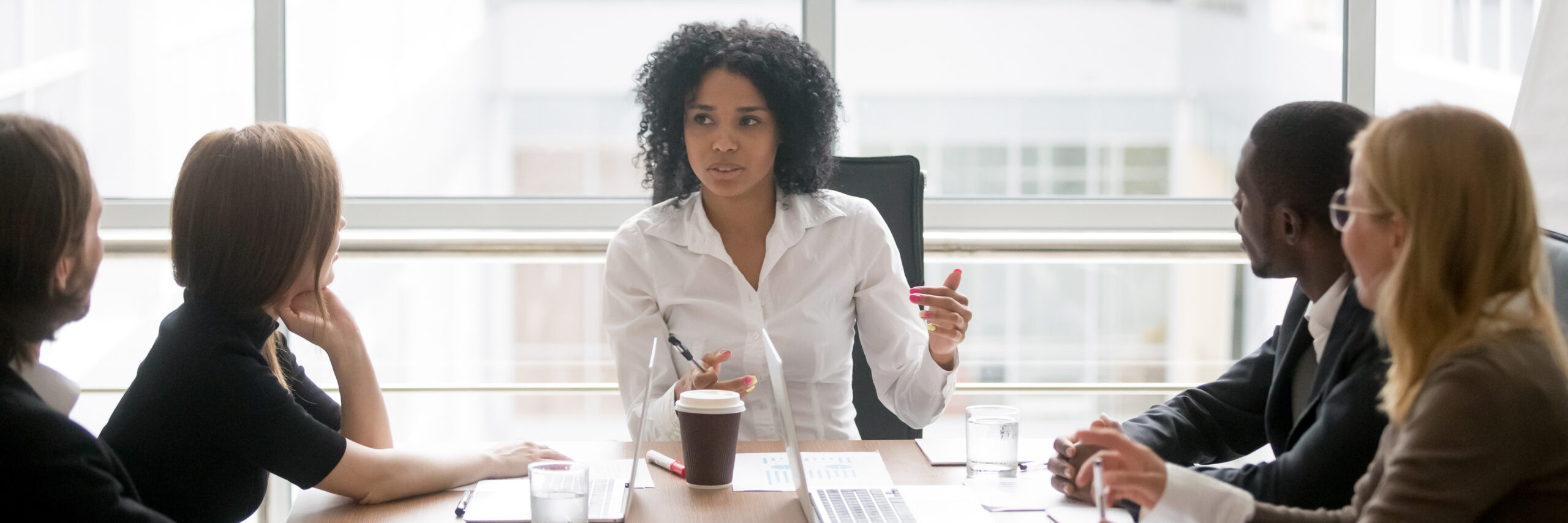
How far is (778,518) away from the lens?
1.31m

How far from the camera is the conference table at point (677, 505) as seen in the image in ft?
4.31

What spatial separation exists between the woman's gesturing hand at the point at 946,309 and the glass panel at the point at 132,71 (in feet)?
6.81

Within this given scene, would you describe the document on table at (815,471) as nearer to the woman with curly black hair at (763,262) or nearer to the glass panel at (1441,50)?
the woman with curly black hair at (763,262)

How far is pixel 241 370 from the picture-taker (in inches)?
51.8

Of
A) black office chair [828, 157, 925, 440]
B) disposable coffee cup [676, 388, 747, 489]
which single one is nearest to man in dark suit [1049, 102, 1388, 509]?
disposable coffee cup [676, 388, 747, 489]

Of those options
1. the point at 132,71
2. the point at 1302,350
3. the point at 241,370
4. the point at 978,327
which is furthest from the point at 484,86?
the point at 1302,350

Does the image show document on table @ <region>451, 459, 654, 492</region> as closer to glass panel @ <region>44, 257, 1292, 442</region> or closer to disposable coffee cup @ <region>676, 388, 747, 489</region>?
disposable coffee cup @ <region>676, 388, 747, 489</region>

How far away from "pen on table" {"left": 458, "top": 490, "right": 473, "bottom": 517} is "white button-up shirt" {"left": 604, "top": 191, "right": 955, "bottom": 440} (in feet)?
1.92

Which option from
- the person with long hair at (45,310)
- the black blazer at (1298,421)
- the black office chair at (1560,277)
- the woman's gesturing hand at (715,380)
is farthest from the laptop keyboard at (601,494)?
the black office chair at (1560,277)

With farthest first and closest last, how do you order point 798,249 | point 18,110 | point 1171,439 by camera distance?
point 798,249
point 1171,439
point 18,110

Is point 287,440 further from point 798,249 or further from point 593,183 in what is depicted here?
point 593,183

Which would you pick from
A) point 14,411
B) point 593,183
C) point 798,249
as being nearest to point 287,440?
point 14,411

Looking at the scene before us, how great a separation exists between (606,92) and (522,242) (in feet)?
1.74

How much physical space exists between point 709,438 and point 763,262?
2.33 feet
